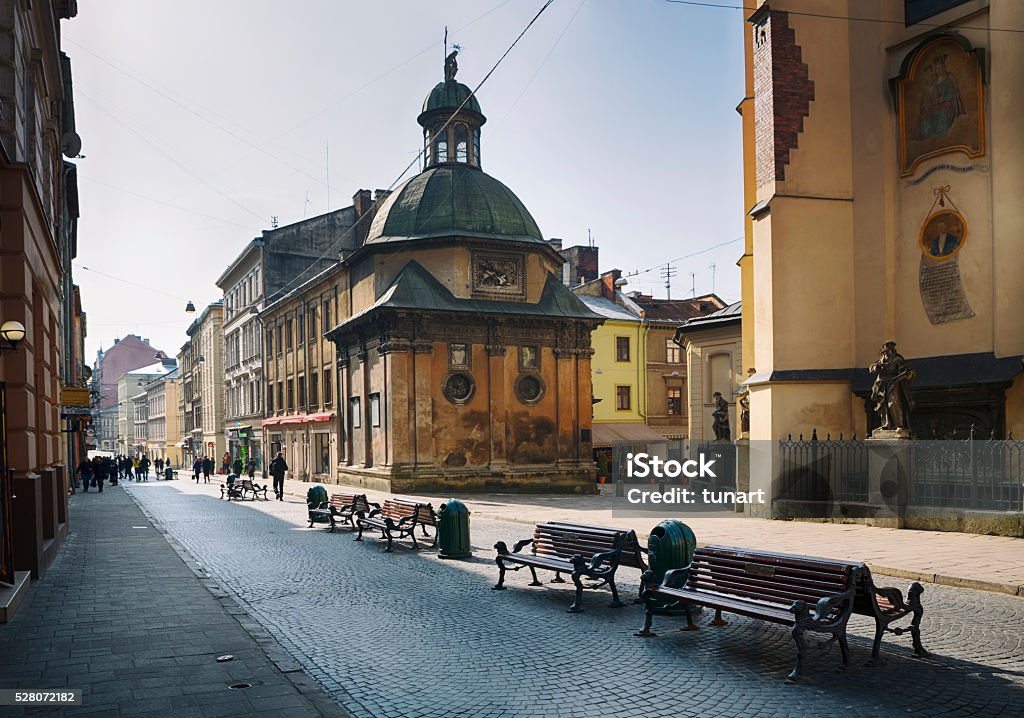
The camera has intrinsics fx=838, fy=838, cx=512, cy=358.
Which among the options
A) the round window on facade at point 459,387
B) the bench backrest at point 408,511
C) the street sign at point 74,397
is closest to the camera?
the bench backrest at point 408,511

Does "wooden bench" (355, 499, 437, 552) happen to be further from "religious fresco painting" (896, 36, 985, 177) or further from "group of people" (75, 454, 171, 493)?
"group of people" (75, 454, 171, 493)

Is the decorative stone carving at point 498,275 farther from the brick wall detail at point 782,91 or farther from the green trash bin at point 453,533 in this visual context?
the green trash bin at point 453,533

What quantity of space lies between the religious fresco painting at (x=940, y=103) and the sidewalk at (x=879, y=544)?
9164mm

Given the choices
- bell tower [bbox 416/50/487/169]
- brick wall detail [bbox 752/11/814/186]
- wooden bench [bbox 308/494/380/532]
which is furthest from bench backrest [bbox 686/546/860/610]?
bell tower [bbox 416/50/487/169]

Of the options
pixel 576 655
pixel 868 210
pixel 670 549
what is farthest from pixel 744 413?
pixel 576 655

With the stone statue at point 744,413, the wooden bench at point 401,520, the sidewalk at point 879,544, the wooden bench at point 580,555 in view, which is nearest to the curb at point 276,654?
the wooden bench at point 580,555

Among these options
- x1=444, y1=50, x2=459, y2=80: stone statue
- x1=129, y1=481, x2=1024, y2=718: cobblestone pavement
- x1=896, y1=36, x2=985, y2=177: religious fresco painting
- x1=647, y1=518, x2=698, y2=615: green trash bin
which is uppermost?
x1=444, y1=50, x2=459, y2=80: stone statue

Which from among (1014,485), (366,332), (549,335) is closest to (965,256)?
(1014,485)

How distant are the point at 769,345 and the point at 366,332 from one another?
18.6 meters

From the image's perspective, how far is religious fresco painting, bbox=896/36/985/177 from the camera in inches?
751

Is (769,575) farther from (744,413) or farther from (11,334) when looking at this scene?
(744,413)

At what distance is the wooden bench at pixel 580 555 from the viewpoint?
32.8ft

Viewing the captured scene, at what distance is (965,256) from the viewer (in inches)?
760

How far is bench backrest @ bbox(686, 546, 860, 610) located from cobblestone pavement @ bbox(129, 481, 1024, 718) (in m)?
0.53
